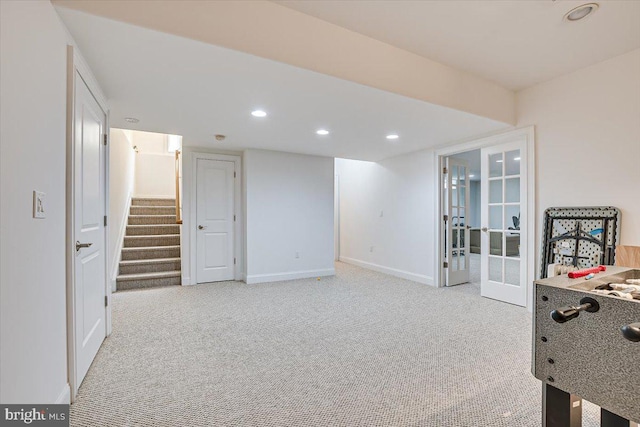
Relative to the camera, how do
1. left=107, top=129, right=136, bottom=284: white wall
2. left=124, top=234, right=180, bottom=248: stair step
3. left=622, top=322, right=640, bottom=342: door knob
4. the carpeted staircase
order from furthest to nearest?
left=124, top=234, right=180, bottom=248: stair step < the carpeted staircase < left=107, top=129, right=136, bottom=284: white wall < left=622, top=322, right=640, bottom=342: door knob

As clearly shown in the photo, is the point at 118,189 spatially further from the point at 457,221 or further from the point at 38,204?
the point at 457,221

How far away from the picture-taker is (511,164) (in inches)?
149

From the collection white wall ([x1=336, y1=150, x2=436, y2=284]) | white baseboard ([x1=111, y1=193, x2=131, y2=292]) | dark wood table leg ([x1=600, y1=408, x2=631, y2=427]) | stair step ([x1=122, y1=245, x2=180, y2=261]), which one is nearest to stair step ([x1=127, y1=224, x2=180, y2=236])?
white baseboard ([x1=111, y1=193, x2=131, y2=292])

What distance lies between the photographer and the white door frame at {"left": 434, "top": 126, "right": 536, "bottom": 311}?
11.1ft

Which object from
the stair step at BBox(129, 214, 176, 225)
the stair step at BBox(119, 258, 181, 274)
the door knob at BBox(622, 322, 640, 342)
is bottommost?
the stair step at BBox(119, 258, 181, 274)

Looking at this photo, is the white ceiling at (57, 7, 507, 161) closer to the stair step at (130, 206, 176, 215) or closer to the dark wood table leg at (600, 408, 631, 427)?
the stair step at (130, 206, 176, 215)

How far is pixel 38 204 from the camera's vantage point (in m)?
1.38

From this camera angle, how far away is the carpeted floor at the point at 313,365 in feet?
5.45

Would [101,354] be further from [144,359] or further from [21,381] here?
[21,381]

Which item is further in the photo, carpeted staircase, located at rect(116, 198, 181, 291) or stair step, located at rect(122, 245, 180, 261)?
stair step, located at rect(122, 245, 180, 261)

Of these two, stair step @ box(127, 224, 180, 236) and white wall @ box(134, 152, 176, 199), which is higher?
white wall @ box(134, 152, 176, 199)

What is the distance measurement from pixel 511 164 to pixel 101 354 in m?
4.57

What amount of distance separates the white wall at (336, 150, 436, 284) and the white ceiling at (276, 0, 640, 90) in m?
2.03

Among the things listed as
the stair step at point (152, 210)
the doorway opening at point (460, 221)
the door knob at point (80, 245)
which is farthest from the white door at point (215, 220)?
the doorway opening at point (460, 221)
